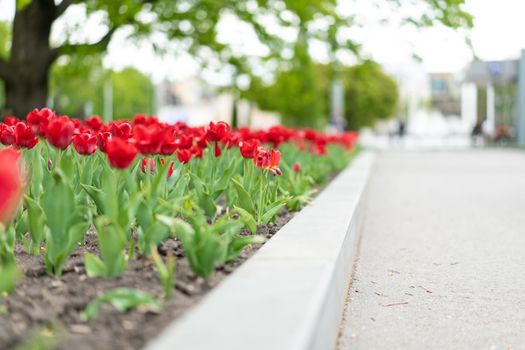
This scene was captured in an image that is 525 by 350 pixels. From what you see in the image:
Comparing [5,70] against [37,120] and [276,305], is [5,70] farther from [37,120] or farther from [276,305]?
[276,305]

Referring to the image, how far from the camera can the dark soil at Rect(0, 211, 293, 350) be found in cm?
236

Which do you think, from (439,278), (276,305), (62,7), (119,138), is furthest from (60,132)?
(62,7)

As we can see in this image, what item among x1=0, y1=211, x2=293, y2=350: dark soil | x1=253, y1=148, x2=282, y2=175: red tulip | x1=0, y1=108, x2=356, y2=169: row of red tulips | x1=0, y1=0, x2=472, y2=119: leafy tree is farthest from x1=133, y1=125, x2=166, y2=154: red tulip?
x1=0, y1=0, x2=472, y2=119: leafy tree

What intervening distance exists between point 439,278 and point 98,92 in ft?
160

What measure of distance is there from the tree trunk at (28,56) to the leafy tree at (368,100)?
55.7 m

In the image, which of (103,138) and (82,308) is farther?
(103,138)

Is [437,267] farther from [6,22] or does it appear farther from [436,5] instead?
[6,22]

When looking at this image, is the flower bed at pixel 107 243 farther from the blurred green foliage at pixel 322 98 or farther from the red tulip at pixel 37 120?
the blurred green foliage at pixel 322 98

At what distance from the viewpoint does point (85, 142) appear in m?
4.07

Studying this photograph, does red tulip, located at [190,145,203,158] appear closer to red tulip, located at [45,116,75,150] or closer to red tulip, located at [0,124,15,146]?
red tulip, located at [0,124,15,146]

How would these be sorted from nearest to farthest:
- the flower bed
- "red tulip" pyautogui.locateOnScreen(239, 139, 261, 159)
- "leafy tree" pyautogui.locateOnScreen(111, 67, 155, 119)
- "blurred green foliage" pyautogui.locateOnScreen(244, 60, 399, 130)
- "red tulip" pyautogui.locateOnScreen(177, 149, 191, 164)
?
the flower bed < "red tulip" pyautogui.locateOnScreen(177, 149, 191, 164) < "red tulip" pyautogui.locateOnScreen(239, 139, 261, 159) < "blurred green foliage" pyautogui.locateOnScreen(244, 60, 399, 130) < "leafy tree" pyautogui.locateOnScreen(111, 67, 155, 119)

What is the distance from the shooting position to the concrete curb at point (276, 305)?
2.12 meters

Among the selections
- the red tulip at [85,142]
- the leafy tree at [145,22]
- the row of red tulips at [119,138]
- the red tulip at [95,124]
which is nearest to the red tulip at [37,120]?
the row of red tulips at [119,138]

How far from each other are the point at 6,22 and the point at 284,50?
14.5 metres
